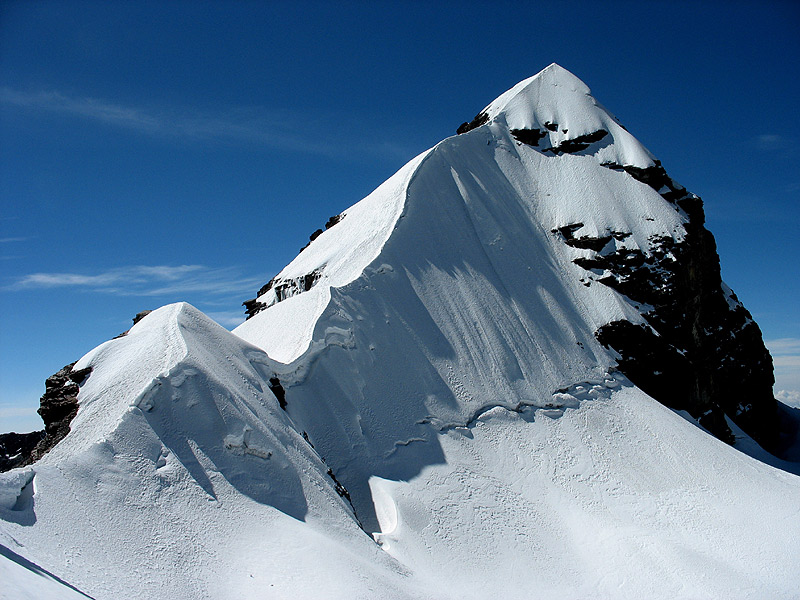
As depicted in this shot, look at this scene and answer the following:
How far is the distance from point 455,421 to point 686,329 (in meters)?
18.2

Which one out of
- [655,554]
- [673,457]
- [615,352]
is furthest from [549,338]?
[655,554]

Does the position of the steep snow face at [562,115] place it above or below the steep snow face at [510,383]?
above

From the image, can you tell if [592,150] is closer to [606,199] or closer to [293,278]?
[606,199]

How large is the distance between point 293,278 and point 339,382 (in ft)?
32.9

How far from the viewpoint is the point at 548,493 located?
1939 cm

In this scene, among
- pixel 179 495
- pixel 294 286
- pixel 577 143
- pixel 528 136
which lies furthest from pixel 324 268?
pixel 577 143

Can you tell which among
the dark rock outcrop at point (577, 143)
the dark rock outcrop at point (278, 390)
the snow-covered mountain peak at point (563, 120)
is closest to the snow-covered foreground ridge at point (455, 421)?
the dark rock outcrop at point (278, 390)

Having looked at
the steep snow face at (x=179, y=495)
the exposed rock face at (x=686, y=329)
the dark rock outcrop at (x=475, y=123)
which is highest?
the dark rock outcrop at (x=475, y=123)

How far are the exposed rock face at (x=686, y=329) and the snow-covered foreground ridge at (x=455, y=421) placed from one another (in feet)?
0.53

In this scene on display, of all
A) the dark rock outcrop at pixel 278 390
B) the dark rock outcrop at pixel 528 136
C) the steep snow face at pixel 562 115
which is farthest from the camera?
the dark rock outcrop at pixel 528 136

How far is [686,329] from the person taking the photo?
31859 millimetres

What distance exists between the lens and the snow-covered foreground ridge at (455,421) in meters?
11.9

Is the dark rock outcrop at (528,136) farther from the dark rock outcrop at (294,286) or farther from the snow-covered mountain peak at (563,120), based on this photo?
the dark rock outcrop at (294,286)

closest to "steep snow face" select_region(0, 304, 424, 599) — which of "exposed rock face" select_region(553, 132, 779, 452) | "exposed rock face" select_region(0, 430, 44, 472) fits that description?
"exposed rock face" select_region(0, 430, 44, 472)
